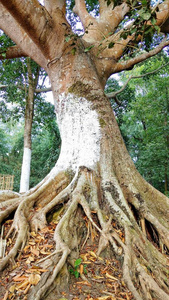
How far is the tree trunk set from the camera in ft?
6.42

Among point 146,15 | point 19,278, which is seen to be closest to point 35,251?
point 19,278

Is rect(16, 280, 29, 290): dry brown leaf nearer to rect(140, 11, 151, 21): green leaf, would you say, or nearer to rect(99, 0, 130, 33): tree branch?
rect(140, 11, 151, 21): green leaf

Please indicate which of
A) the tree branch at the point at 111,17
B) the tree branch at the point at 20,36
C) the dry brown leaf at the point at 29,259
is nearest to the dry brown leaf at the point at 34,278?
the dry brown leaf at the point at 29,259

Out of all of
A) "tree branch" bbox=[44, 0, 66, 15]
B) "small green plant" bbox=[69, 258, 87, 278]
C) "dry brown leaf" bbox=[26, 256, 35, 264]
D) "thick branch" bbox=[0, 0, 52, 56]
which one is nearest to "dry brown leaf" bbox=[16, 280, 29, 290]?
"dry brown leaf" bbox=[26, 256, 35, 264]

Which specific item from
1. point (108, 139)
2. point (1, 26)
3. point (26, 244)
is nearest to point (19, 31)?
point (1, 26)

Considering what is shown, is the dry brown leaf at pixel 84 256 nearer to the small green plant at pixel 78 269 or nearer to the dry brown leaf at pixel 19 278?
the small green plant at pixel 78 269

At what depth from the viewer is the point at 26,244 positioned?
2.11m

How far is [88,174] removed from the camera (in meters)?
2.80

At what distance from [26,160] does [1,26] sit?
438 centimetres

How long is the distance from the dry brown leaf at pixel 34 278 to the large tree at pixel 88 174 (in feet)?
0.16

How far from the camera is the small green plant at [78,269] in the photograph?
180 cm

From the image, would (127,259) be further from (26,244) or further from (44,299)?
(26,244)

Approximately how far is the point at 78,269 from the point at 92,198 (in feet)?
2.99

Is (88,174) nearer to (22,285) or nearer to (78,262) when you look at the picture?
(78,262)
